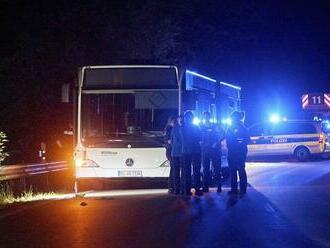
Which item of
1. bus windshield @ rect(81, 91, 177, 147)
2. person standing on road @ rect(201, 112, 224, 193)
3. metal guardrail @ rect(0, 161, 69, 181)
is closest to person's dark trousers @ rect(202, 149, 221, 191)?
person standing on road @ rect(201, 112, 224, 193)

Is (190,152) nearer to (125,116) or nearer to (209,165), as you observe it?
(209,165)

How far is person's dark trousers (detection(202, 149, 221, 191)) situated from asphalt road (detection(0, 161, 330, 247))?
599 millimetres

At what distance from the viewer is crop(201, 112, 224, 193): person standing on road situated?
16.3 m

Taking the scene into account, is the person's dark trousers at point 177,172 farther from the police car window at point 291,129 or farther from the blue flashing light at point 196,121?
the police car window at point 291,129

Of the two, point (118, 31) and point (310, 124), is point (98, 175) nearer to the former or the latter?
point (118, 31)

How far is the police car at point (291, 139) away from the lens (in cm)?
Result: 3150

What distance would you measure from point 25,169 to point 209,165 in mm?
5353

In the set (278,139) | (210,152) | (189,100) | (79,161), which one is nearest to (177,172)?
(210,152)

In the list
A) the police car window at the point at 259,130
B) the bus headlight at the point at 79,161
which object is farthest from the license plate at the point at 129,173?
the police car window at the point at 259,130

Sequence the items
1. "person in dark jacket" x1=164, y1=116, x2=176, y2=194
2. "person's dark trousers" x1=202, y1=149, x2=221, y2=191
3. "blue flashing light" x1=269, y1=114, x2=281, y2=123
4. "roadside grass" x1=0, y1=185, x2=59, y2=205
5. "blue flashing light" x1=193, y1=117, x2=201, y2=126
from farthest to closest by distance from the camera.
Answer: "blue flashing light" x1=269, y1=114, x2=281, y2=123 → "person's dark trousers" x1=202, y1=149, x2=221, y2=191 → "roadside grass" x1=0, y1=185, x2=59, y2=205 → "blue flashing light" x1=193, y1=117, x2=201, y2=126 → "person in dark jacket" x1=164, y1=116, x2=176, y2=194

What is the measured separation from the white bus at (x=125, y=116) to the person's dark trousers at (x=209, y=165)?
3.11 feet

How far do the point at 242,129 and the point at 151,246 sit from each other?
6.54 m

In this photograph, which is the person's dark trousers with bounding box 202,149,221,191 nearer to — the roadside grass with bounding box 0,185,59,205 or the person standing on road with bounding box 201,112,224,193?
the person standing on road with bounding box 201,112,224,193

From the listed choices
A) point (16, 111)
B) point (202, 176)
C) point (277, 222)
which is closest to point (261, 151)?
point (16, 111)
